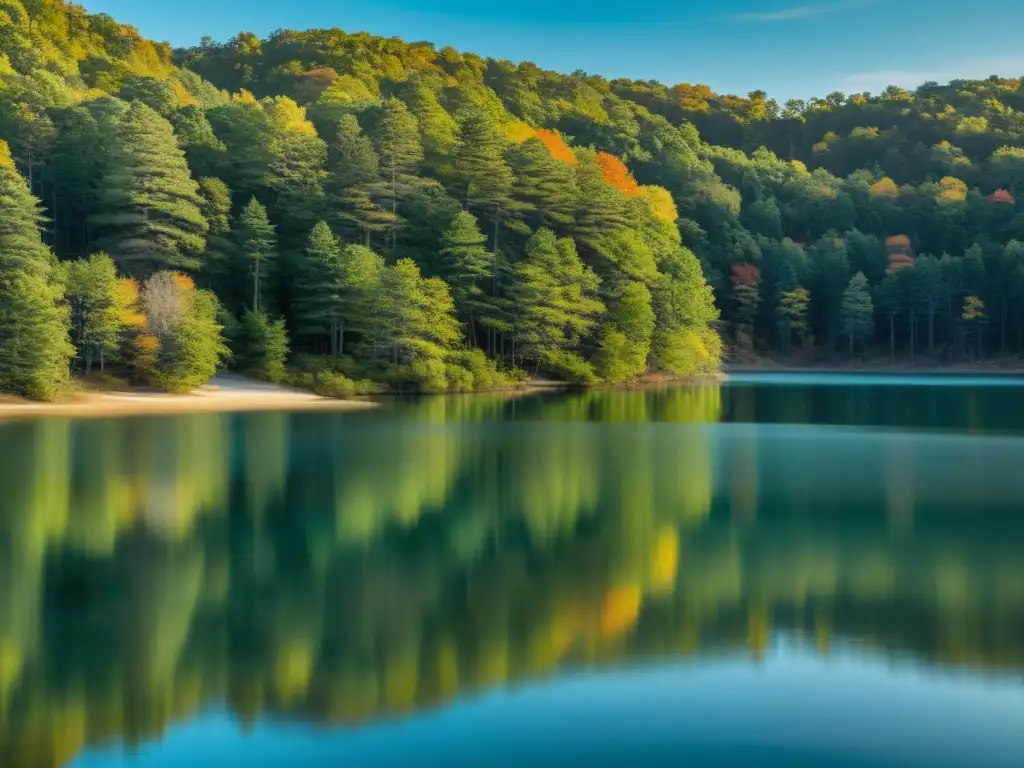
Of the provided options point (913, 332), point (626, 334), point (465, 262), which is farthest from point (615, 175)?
point (913, 332)

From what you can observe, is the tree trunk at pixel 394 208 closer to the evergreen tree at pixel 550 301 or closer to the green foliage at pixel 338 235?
the green foliage at pixel 338 235

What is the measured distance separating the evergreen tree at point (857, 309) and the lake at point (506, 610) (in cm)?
6474

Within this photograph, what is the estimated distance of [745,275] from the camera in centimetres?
9356

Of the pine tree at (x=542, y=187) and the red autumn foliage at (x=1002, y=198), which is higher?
the red autumn foliage at (x=1002, y=198)

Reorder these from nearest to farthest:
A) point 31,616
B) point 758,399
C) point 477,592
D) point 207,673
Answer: point 207,673
point 31,616
point 477,592
point 758,399

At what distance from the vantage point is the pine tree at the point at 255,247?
53594 mm

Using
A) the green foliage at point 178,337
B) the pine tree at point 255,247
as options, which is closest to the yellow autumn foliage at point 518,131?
the pine tree at point 255,247

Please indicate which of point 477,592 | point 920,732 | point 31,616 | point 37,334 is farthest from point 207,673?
point 37,334

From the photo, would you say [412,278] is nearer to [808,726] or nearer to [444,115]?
[444,115]

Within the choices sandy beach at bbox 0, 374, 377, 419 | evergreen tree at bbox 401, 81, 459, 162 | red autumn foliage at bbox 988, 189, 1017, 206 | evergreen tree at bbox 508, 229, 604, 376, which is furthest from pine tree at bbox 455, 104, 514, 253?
red autumn foliage at bbox 988, 189, 1017, 206

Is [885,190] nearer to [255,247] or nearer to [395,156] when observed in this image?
[395,156]

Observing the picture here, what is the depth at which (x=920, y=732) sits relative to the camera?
895cm

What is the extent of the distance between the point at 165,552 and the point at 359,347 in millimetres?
37180

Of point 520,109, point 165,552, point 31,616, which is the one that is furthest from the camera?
point 520,109
